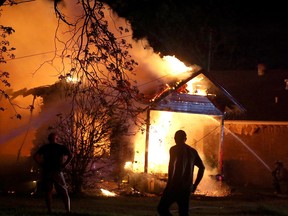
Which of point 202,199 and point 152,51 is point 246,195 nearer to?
point 202,199

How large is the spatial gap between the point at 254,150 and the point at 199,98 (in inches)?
253

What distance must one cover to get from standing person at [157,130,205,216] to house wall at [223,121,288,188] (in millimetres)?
15699

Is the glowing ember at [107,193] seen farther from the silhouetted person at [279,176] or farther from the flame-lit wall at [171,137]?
the silhouetted person at [279,176]

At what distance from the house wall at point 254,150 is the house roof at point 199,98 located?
405 centimetres

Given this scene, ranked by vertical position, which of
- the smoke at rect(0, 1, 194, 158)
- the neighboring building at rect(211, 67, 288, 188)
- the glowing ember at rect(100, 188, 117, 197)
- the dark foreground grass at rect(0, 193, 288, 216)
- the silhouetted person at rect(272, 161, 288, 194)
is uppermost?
the smoke at rect(0, 1, 194, 158)

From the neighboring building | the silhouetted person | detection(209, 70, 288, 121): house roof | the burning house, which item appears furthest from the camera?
detection(209, 70, 288, 121): house roof

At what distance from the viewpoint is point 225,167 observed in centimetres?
2491

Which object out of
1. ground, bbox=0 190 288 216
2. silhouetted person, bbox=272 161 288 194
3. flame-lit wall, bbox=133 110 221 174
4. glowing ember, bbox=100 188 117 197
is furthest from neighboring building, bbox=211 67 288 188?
glowing ember, bbox=100 188 117 197

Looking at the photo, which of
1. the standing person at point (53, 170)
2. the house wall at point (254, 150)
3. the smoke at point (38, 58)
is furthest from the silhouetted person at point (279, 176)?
the standing person at point (53, 170)

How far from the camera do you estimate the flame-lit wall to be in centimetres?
1912

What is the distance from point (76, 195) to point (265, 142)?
12394 mm

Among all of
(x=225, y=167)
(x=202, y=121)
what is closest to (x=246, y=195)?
(x=202, y=121)

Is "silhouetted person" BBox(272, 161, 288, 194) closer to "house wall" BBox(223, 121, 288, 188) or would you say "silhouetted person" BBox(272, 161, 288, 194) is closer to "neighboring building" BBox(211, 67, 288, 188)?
"neighboring building" BBox(211, 67, 288, 188)

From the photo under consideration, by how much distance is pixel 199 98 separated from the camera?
19859 millimetres
